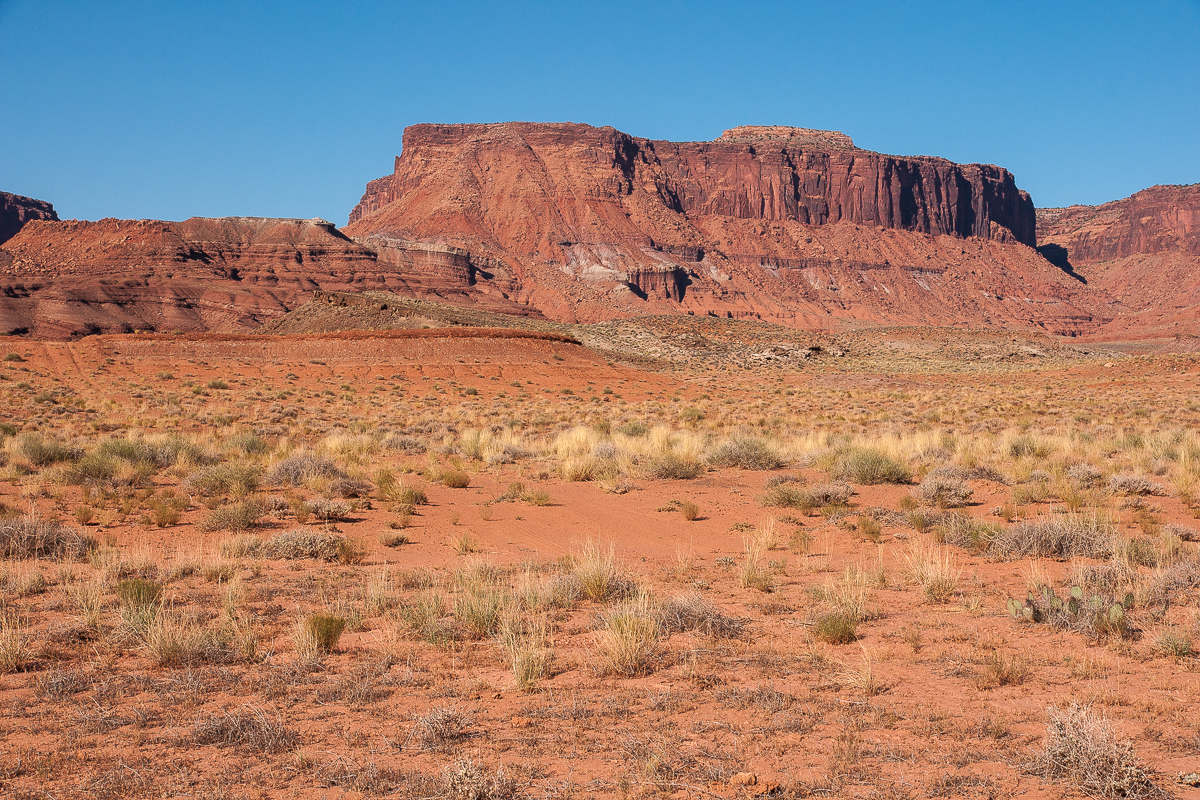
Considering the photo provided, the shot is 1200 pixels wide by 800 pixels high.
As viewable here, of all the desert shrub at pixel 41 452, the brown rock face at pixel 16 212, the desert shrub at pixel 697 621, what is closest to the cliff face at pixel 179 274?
the brown rock face at pixel 16 212

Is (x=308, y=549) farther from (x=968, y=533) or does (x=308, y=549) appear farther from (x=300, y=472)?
(x=968, y=533)

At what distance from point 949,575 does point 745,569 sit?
1813 mm

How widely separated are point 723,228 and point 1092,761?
152130 mm

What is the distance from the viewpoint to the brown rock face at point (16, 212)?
507ft

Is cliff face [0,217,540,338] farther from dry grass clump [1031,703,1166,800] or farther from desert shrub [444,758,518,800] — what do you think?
dry grass clump [1031,703,1166,800]

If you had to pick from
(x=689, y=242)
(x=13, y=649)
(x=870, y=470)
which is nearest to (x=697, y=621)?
(x=13, y=649)

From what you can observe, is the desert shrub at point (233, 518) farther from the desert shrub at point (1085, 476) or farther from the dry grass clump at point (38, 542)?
the desert shrub at point (1085, 476)

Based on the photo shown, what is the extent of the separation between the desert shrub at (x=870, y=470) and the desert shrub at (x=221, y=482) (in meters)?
Answer: 9.37

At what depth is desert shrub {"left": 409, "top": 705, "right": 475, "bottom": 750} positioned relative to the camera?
4.31 meters

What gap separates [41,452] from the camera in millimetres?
14031

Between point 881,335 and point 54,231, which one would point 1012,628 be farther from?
point 54,231

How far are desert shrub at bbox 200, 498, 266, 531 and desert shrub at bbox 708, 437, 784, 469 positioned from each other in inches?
341

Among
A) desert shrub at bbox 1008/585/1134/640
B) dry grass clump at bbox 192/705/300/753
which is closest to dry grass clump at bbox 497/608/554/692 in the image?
dry grass clump at bbox 192/705/300/753

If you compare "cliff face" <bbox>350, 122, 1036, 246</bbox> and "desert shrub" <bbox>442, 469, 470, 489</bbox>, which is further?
"cliff face" <bbox>350, 122, 1036, 246</bbox>
